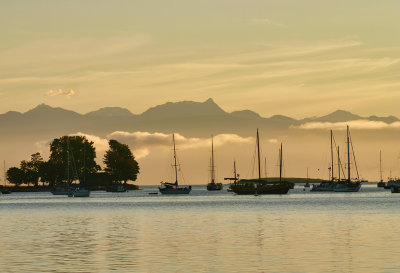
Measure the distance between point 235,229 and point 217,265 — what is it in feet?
96.6

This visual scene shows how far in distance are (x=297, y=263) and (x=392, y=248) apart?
31.6 feet

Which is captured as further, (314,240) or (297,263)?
(314,240)

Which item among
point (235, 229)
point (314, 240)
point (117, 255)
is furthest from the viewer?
point (235, 229)

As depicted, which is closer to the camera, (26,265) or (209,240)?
(26,265)

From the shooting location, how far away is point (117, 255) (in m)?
49.5

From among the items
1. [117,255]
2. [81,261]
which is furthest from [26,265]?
[117,255]

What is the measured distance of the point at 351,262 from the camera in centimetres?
4422

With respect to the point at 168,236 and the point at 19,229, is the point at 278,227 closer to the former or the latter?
the point at 168,236

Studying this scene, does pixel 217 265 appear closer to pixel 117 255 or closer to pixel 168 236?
pixel 117 255

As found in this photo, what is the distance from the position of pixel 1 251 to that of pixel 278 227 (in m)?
30.1

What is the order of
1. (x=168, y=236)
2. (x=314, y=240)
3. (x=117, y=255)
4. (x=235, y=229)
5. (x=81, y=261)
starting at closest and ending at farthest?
(x=81, y=261) < (x=117, y=255) < (x=314, y=240) < (x=168, y=236) < (x=235, y=229)

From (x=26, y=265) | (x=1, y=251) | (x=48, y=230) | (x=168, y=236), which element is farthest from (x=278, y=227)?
(x=26, y=265)

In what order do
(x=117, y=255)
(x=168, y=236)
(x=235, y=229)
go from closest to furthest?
1. (x=117, y=255)
2. (x=168, y=236)
3. (x=235, y=229)

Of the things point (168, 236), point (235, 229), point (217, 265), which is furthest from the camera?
point (235, 229)
